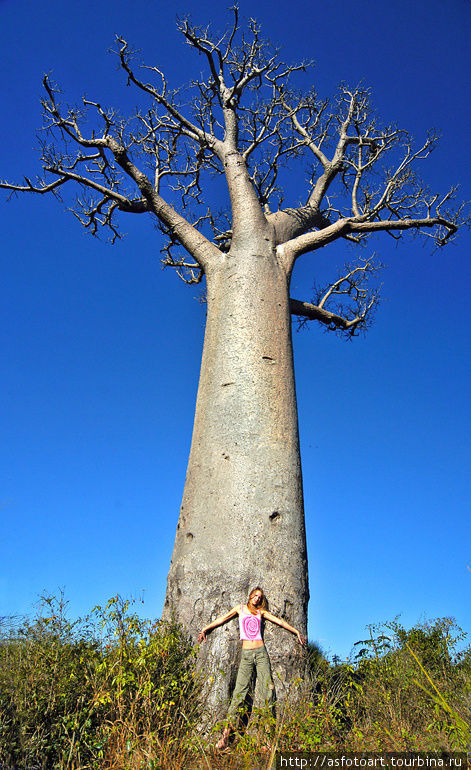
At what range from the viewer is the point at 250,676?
11.2 ft

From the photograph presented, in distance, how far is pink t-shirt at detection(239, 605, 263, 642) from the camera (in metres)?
3.47

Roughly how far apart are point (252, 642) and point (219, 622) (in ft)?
0.81

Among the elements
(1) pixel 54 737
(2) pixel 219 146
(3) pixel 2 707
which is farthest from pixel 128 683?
(2) pixel 219 146

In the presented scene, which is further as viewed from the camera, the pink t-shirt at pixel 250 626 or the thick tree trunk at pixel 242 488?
the thick tree trunk at pixel 242 488

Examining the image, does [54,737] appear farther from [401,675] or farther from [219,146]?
[219,146]

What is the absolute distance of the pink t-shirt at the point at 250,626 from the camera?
3.47 metres

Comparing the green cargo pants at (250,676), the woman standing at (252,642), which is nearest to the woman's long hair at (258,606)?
the woman standing at (252,642)

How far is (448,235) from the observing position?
659 centimetres

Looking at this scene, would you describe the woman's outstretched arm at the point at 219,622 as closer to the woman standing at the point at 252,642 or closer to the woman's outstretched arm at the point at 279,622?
the woman standing at the point at 252,642

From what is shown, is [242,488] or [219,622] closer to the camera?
[219,622]

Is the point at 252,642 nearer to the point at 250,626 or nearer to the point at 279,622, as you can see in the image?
the point at 250,626

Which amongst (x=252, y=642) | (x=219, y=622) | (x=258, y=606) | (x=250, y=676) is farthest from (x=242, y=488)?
(x=250, y=676)

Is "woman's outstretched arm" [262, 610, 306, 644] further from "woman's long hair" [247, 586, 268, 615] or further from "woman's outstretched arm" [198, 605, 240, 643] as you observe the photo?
"woman's outstretched arm" [198, 605, 240, 643]

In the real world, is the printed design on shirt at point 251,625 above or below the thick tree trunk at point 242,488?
Answer: below
